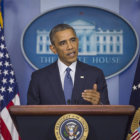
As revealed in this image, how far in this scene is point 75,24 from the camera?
3.06 metres

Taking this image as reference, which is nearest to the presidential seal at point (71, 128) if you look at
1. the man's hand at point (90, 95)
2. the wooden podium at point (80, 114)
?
the wooden podium at point (80, 114)

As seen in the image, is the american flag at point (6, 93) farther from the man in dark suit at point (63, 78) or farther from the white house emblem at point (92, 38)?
the man in dark suit at point (63, 78)

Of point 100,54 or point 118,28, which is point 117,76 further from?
point 118,28

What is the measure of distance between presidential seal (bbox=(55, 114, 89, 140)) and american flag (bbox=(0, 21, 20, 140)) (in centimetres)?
168

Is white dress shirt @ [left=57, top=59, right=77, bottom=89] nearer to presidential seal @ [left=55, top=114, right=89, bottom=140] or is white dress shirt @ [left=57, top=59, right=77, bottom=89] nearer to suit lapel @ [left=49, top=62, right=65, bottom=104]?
suit lapel @ [left=49, top=62, right=65, bottom=104]

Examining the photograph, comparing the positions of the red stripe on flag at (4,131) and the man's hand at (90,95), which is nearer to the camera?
the man's hand at (90,95)

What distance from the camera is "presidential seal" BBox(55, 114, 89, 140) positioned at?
3.79ft

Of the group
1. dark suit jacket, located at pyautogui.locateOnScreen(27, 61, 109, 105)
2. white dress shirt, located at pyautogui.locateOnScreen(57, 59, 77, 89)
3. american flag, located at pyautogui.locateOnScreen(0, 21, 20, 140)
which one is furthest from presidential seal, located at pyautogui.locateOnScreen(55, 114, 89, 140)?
american flag, located at pyautogui.locateOnScreen(0, 21, 20, 140)

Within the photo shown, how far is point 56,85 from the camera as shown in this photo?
224 cm

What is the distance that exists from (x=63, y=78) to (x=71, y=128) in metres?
1.18

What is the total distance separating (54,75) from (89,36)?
0.92 metres

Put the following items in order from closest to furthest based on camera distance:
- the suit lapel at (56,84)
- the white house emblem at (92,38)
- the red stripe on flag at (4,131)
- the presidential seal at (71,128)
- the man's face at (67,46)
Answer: the presidential seal at (71,128)
the suit lapel at (56,84)
the man's face at (67,46)
the red stripe on flag at (4,131)
the white house emblem at (92,38)

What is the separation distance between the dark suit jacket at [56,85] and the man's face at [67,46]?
0.10 m

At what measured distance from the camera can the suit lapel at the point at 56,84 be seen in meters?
2.16
